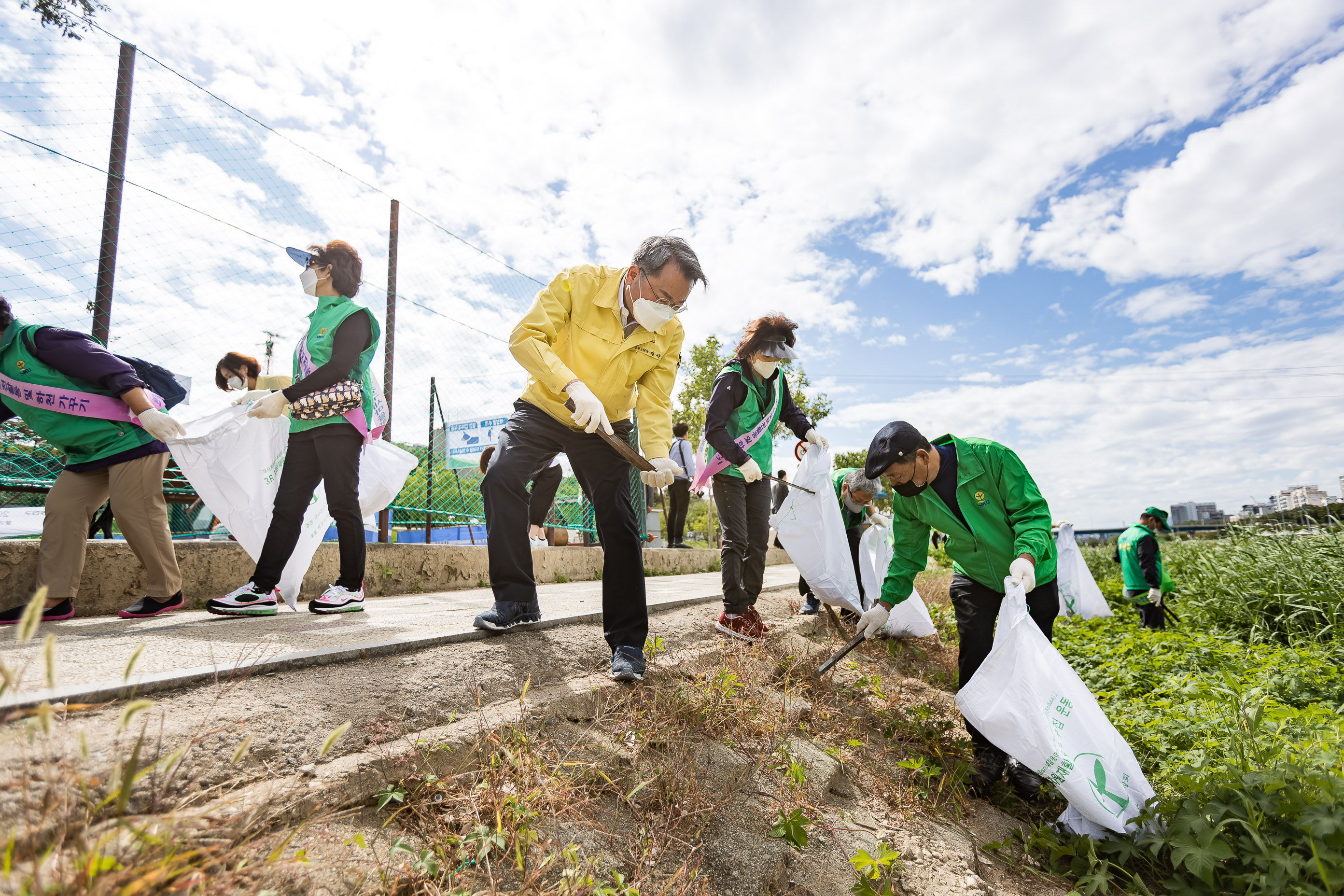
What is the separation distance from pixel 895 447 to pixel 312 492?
2679 millimetres

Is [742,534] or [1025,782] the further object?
[742,534]

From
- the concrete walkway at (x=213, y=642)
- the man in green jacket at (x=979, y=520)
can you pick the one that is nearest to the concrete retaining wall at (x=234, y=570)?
the concrete walkway at (x=213, y=642)

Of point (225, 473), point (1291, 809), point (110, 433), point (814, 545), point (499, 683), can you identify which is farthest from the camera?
point (814, 545)

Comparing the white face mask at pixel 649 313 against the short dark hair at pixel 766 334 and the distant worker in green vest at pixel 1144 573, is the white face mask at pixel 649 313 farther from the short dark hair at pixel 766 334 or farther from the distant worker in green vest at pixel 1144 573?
the distant worker in green vest at pixel 1144 573

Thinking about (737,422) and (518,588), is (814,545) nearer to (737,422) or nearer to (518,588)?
(737,422)

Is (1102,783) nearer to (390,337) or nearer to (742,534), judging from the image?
(742,534)

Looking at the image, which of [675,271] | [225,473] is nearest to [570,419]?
[675,271]

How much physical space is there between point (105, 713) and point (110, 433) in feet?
6.69

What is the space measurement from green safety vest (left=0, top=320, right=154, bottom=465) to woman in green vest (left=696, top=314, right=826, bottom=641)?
273cm

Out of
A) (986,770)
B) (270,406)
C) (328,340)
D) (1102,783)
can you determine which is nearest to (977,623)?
(986,770)

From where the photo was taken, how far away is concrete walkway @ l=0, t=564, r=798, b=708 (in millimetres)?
1571

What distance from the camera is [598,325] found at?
8.41ft

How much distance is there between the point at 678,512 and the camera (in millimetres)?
9305

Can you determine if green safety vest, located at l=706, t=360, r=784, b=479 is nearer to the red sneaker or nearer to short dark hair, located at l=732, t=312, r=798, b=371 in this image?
short dark hair, located at l=732, t=312, r=798, b=371
